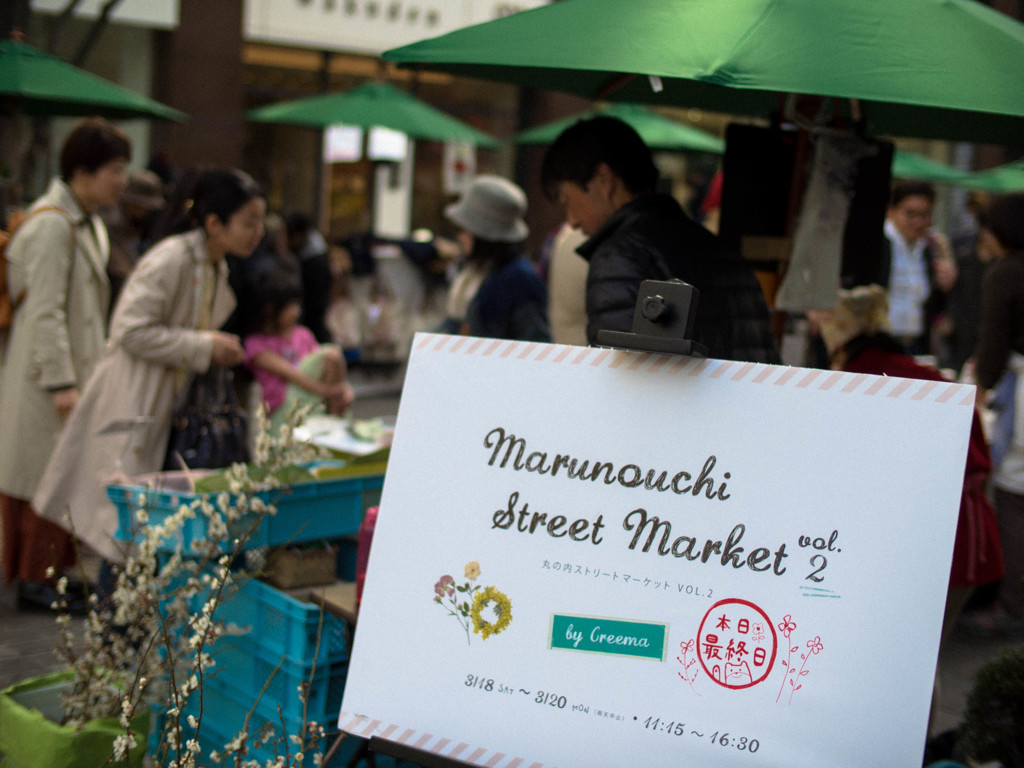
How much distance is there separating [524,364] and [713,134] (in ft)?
49.7

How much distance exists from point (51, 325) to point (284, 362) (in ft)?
3.33

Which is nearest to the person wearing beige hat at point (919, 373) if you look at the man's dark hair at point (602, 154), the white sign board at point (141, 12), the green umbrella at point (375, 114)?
the man's dark hair at point (602, 154)

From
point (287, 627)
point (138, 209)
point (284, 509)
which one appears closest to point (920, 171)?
point (138, 209)

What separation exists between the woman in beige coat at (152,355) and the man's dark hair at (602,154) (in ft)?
4.82

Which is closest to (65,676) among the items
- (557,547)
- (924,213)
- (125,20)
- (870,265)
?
(557,547)

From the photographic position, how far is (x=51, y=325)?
4.53 m

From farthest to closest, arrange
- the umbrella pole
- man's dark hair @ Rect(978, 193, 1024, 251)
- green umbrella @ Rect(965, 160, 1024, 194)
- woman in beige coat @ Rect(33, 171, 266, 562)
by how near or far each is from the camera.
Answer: green umbrella @ Rect(965, 160, 1024, 194) → man's dark hair @ Rect(978, 193, 1024, 251) → woman in beige coat @ Rect(33, 171, 266, 562) → the umbrella pole

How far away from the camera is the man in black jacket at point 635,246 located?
112 inches

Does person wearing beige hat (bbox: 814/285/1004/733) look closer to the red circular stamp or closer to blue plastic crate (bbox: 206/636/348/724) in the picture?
the red circular stamp

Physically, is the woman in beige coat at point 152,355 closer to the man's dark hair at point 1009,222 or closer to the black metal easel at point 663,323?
the black metal easel at point 663,323

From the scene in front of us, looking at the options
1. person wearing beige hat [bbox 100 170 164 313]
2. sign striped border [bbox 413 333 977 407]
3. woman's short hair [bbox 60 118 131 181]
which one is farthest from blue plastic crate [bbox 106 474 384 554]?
person wearing beige hat [bbox 100 170 164 313]

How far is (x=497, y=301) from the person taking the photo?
469cm

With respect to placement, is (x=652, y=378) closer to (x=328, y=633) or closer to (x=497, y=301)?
(x=328, y=633)

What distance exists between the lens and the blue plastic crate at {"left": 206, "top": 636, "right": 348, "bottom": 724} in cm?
280
